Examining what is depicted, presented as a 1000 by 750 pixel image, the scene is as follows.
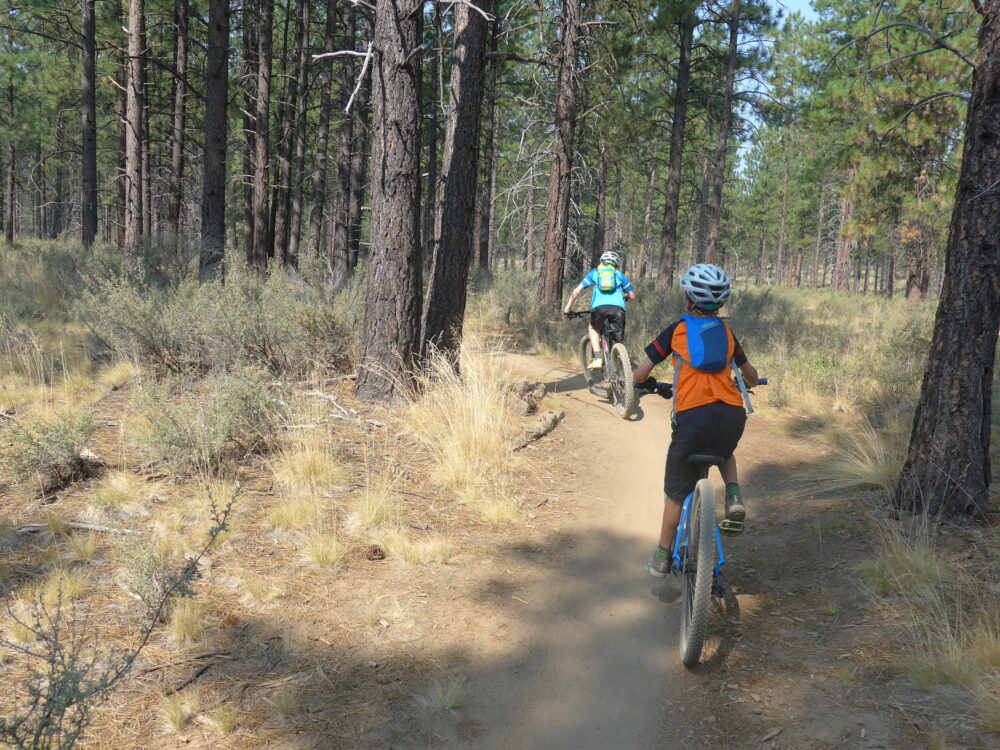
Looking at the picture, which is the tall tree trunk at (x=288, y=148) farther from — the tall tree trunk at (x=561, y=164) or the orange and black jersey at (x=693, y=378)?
the orange and black jersey at (x=693, y=378)

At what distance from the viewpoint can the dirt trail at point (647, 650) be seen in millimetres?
3055

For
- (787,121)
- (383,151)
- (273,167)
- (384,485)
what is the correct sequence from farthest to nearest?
(273,167) < (787,121) < (383,151) < (384,485)

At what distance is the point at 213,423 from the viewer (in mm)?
5246

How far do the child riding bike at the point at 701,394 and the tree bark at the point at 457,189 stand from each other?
4.16 metres

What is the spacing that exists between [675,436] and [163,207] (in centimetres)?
3577

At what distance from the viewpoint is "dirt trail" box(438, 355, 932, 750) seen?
305 centimetres

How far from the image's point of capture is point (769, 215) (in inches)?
2148

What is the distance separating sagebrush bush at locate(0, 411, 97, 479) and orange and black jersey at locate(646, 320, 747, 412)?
4.38m

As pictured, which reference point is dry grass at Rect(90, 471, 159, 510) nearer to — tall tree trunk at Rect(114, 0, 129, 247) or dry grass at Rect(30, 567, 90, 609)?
dry grass at Rect(30, 567, 90, 609)

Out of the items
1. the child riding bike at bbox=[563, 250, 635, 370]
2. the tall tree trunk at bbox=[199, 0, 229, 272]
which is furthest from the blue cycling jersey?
the tall tree trunk at bbox=[199, 0, 229, 272]

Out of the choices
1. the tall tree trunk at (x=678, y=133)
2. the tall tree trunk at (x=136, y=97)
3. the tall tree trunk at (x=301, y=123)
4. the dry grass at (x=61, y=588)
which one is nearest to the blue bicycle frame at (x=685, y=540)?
the dry grass at (x=61, y=588)

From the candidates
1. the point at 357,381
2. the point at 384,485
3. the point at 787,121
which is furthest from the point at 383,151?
the point at 787,121

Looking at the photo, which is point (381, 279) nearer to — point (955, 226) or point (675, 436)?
point (675, 436)

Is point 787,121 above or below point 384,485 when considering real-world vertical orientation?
above
